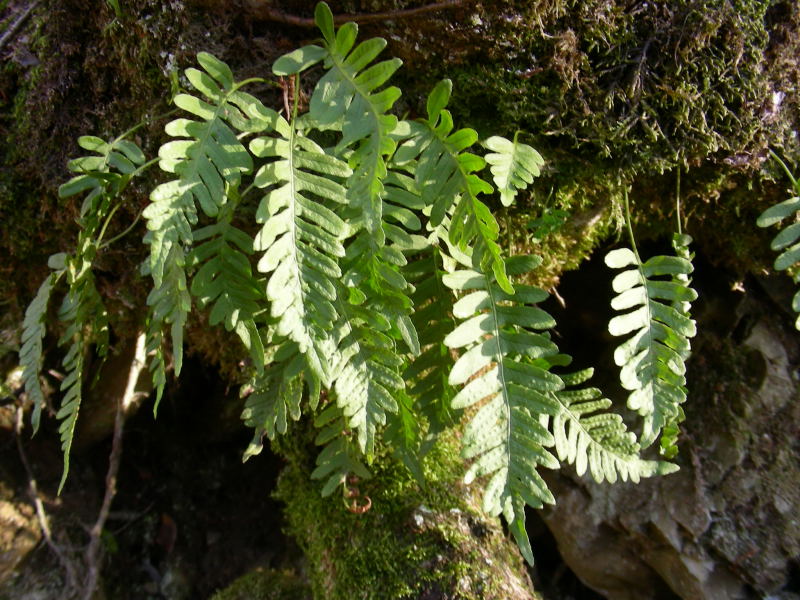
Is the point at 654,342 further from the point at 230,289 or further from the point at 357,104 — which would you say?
the point at 230,289

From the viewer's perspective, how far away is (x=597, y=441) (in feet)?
5.31

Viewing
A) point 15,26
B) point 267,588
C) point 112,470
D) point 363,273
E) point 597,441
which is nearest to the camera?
point 363,273

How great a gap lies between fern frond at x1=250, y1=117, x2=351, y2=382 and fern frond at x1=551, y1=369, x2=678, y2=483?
655mm

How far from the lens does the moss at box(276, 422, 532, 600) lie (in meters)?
1.85

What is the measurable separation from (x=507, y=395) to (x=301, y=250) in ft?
1.97

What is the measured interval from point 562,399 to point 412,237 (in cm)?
59

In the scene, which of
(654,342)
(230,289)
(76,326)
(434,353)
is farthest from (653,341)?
(76,326)

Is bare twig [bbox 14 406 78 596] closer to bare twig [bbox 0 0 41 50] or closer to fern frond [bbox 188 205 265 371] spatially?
bare twig [bbox 0 0 41 50]

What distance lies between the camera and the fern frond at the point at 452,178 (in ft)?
4.76

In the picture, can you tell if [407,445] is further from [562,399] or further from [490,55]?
[490,55]

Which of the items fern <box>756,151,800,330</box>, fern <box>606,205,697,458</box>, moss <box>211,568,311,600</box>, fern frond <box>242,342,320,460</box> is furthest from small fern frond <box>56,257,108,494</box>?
fern <box>756,151,800,330</box>

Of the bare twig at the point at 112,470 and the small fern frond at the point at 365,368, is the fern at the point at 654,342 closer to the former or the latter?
the small fern frond at the point at 365,368

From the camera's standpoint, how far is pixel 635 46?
1.92 metres

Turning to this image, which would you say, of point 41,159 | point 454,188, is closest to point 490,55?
point 454,188
